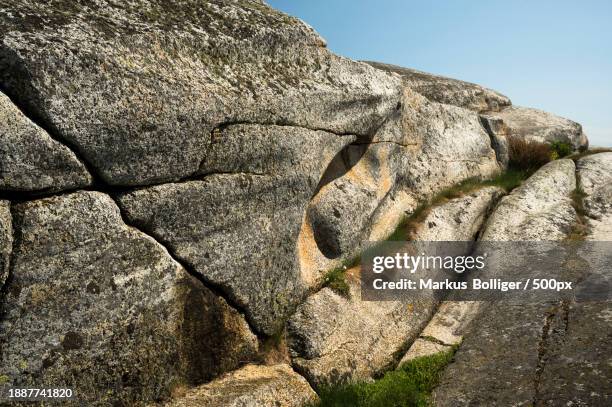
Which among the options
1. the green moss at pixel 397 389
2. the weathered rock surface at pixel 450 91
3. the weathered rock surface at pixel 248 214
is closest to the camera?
the weathered rock surface at pixel 248 214

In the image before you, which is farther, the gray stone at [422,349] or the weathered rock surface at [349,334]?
the gray stone at [422,349]

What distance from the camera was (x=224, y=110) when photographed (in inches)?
404

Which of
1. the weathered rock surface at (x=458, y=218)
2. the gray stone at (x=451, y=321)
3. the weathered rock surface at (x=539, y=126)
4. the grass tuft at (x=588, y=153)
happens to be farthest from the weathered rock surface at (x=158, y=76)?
the grass tuft at (x=588, y=153)

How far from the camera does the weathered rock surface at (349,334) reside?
439 inches

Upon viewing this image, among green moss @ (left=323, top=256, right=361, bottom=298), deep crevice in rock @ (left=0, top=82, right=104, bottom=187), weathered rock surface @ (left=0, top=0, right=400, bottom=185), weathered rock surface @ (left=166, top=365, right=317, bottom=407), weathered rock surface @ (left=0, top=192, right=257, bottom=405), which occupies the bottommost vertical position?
weathered rock surface @ (left=166, top=365, right=317, bottom=407)

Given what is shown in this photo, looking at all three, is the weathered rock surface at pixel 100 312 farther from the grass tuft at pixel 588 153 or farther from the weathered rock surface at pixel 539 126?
the grass tuft at pixel 588 153

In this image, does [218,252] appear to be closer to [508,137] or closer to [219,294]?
[219,294]

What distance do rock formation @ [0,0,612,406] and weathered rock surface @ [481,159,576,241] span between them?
138 inches

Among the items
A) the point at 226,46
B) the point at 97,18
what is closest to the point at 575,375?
the point at 226,46

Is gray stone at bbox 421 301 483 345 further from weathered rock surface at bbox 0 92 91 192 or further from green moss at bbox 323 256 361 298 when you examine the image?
weathered rock surface at bbox 0 92 91 192

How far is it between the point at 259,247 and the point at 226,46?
162 inches

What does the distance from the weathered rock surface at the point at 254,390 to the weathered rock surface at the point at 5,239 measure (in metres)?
3.41

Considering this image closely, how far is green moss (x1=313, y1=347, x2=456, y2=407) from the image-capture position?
998cm

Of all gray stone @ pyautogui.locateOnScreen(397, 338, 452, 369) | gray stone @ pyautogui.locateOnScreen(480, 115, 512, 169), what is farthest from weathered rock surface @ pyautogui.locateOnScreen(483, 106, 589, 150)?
gray stone @ pyautogui.locateOnScreen(397, 338, 452, 369)
